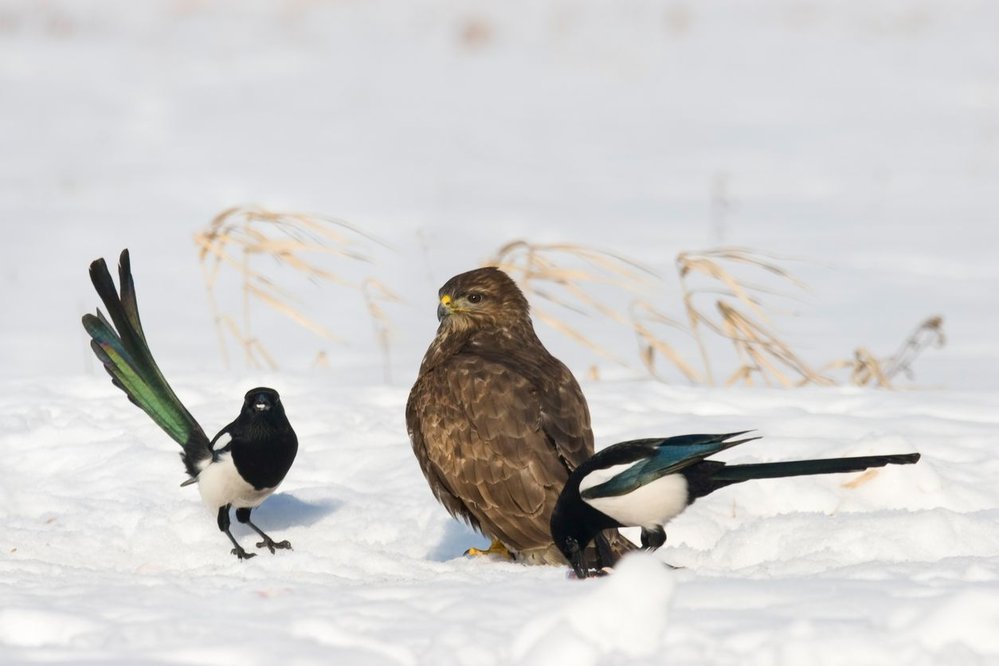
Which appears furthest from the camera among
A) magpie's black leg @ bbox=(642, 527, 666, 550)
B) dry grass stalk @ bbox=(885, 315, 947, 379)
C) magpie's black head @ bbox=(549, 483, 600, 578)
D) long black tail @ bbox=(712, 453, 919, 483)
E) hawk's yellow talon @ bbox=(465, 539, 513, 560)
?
dry grass stalk @ bbox=(885, 315, 947, 379)

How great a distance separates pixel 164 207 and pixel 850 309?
6572 mm

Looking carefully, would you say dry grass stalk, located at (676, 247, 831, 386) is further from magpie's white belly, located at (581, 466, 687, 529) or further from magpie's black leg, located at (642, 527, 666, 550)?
magpie's white belly, located at (581, 466, 687, 529)

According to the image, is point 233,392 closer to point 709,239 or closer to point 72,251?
point 72,251

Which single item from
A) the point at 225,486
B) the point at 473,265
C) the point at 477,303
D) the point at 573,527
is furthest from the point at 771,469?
the point at 473,265

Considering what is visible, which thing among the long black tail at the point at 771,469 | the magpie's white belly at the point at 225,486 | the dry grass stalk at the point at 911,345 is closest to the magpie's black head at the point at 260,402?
the magpie's white belly at the point at 225,486

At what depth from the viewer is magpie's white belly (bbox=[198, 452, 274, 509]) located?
454 cm

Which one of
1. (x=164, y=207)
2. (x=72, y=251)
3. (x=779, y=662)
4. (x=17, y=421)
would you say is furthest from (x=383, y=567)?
(x=164, y=207)

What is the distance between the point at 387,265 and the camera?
1154 cm

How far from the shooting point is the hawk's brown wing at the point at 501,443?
4547 millimetres

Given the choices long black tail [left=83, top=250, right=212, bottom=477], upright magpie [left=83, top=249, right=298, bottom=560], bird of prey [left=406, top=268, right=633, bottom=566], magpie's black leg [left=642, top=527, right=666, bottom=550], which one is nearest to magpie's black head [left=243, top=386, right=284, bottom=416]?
upright magpie [left=83, top=249, right=298, bottom=560]

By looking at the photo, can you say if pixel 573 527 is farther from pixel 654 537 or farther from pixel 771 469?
pixel 771 469

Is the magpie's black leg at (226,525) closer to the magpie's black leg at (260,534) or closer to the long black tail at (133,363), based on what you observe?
the magpie's black leg at (260,534)

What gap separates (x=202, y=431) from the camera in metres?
4.86

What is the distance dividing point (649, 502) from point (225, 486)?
143 centimetres
